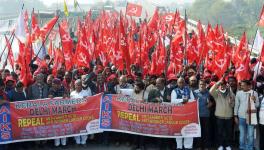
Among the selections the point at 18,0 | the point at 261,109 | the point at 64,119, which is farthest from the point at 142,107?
the point at 18,0

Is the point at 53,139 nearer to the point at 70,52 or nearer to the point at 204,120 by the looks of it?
the point at 204,120

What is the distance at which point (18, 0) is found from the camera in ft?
471

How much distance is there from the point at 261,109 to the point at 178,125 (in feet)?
5.31

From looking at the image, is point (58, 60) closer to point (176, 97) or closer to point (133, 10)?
point (176, 97)

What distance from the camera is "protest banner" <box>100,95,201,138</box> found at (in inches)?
356

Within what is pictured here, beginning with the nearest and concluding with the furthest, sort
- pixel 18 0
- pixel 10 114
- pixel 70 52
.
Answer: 1. pixel 10 114
2. pixel 70 52
3. pixel 18 0

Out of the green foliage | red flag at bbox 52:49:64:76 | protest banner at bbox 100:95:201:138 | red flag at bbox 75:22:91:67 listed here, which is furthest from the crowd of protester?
the green foliage

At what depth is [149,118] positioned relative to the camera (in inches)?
359

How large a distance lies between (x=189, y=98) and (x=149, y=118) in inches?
34.7

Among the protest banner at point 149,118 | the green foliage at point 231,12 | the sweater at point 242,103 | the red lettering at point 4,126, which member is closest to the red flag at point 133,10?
the protest banner at point 149,118

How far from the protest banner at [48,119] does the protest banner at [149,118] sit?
0.80ft

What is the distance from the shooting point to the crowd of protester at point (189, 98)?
8.92 meters

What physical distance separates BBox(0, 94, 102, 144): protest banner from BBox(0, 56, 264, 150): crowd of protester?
0.28 m

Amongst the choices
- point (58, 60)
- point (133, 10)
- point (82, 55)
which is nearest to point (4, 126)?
point (82, 55)
